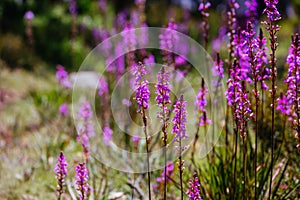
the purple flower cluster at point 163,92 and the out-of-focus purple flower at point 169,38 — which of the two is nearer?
the purple flower cluster at point 163,92

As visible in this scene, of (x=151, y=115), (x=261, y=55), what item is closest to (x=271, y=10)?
(x=261, y=55)

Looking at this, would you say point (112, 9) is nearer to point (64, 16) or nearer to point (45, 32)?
point (64, 16)

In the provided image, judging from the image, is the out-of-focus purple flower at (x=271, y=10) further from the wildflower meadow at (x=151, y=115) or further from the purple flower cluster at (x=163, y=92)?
the purple flower cluster at (x=163, y=92)

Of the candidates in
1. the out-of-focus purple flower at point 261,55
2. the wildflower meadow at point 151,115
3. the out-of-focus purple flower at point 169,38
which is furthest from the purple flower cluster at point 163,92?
the out-of-focus purple flower at point 169,38

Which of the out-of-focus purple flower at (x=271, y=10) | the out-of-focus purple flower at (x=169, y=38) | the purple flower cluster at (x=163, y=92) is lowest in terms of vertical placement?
the purple flower cluster at (x=163, y=92)

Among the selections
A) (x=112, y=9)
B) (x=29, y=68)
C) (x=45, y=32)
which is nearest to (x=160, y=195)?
(x=29, y=68)

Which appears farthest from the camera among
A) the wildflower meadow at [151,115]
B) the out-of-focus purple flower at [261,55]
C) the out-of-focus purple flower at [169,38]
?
the out-of-focus purple flower at [169,38]

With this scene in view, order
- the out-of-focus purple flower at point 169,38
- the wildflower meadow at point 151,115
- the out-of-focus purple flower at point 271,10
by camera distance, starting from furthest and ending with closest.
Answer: the out-of-focus purple flower at point 169,38 < the wildflower meadow at point 151,115 < the out-of-focus purple flower at point 271,10

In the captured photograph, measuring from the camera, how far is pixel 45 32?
12.3m

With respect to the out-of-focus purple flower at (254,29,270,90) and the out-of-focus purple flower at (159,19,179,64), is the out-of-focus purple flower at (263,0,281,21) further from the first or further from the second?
the out-of-focus purple flower at (159,19,179,64)

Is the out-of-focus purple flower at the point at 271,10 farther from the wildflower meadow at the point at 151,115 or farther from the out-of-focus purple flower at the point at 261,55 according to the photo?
the out-of-focus purple flower at the point at 261,55

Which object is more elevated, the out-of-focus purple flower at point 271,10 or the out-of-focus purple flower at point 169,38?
the out-of-focus purple flower at point 169,38

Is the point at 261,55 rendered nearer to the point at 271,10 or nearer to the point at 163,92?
the point at 271,10

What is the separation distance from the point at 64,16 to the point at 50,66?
248 centimetres
